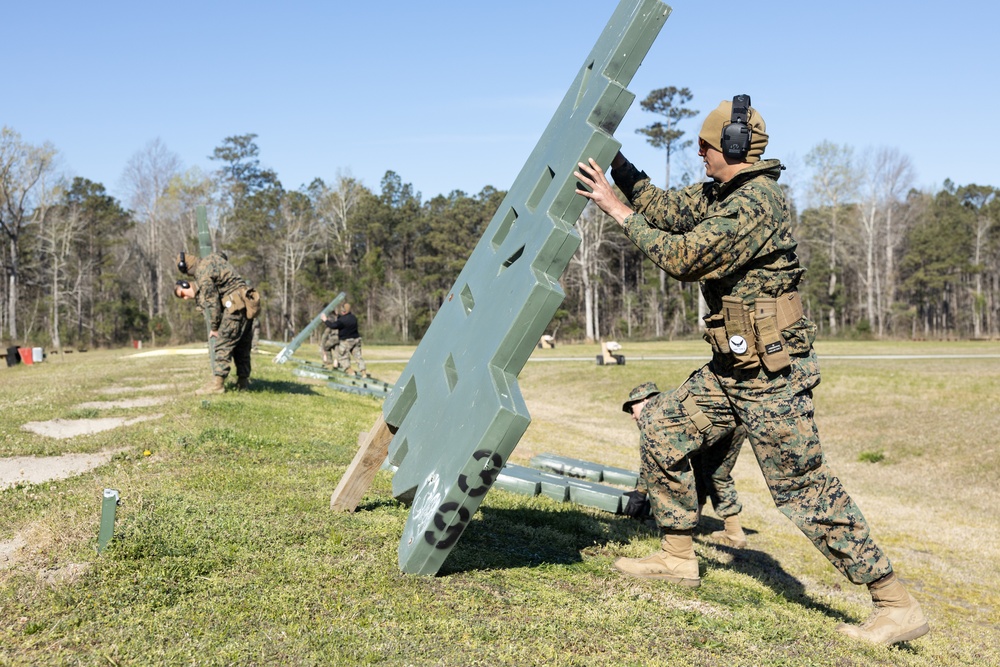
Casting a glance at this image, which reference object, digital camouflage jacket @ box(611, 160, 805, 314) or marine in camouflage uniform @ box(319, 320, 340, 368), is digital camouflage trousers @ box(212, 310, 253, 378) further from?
marine in camouflage uniform @ box(319, 320, 340, 368)

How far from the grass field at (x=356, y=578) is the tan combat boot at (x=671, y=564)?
8 cm

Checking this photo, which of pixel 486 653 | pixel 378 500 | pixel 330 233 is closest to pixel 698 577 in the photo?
pixel 486 653

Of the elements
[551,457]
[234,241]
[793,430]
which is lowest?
[551,457]

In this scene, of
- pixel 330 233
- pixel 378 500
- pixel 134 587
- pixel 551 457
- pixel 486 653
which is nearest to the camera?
pixel 486 653

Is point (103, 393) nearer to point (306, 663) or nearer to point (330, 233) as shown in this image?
point (306, 663)

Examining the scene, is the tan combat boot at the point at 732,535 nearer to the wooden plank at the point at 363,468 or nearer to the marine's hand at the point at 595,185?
the wooden plank at the point at 363,468

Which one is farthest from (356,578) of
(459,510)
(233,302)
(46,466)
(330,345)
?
(330,345)

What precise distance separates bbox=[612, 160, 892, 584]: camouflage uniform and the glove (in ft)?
7.03

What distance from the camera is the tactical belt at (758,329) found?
4.51 metres

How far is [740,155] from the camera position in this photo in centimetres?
468

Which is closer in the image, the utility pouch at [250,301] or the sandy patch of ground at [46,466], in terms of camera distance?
the sandy patch of ground at [46,466]

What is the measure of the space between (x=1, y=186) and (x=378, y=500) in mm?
61643

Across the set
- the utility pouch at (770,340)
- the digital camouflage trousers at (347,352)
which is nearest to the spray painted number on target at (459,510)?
the utility pouch at (770,340)

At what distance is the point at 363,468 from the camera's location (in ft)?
18.3
